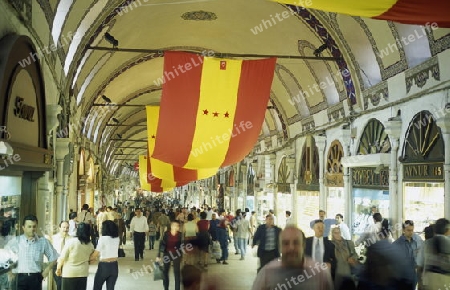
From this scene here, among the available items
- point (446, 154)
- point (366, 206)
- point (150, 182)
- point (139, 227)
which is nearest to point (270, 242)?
point (446, 154)

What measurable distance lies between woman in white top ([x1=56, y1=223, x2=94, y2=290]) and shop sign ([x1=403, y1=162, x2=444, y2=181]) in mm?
5554

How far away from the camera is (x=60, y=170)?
10883mm

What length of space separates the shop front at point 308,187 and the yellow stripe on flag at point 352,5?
1135 centimetres

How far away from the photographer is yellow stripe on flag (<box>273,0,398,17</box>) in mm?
4055

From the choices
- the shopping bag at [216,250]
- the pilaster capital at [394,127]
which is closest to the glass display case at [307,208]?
the shopping bag at [216,250]

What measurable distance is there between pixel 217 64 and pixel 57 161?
4212 mm

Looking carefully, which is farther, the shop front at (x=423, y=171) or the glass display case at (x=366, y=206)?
the glass display case at (x=366, y=206)

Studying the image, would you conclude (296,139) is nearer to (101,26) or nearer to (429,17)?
(101,26)

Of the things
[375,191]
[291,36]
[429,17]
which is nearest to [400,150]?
[375,191]

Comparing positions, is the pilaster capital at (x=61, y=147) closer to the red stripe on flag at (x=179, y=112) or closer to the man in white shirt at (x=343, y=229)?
the red stripe on flag at (x=179, y=112)

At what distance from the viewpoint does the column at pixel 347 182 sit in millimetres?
12812

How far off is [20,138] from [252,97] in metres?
3.54

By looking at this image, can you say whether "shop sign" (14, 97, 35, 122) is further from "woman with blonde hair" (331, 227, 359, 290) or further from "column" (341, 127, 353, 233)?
"column" (341, 127, 353, 233)

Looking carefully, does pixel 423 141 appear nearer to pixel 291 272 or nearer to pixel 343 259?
pixel 343 259
